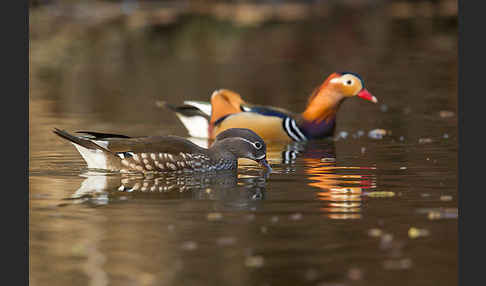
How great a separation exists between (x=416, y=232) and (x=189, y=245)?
178 centimetres

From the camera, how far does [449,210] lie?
9641 mm

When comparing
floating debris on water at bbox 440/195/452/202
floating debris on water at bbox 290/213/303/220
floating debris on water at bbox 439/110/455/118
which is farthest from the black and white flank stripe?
floating debris on water at bbox 290/213/303/220

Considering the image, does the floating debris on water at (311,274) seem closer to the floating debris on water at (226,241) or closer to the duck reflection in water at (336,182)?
the floating debris on water at (226,241)

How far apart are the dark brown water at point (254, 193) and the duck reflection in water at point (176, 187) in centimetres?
2

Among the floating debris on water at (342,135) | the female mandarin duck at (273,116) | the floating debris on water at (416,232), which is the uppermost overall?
the female mandarin duck at (273,116)

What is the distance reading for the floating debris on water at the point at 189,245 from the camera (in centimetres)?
828

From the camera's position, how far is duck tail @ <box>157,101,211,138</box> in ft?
49.7

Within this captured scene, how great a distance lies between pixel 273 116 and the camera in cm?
1477

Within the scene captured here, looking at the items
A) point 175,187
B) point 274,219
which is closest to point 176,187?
point 175,187

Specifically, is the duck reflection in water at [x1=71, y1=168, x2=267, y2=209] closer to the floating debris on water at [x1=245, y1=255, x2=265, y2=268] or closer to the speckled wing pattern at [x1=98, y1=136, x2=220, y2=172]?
the speckled wing pattern at [x1=98, y1=136, x2=220, y2=172]

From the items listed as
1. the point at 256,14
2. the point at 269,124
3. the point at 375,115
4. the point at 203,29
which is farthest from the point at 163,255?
the point at 256,14

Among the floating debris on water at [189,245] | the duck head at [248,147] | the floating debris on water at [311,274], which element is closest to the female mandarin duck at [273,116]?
the duck head at [248,147]

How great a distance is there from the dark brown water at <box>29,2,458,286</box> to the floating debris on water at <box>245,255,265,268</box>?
0.03 meters

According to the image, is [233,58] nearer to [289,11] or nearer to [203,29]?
[203,29]
